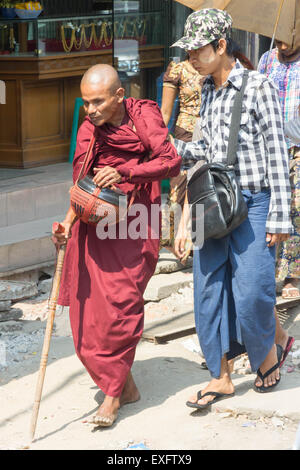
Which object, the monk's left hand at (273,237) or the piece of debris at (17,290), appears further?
the piece of debris at (17,290)

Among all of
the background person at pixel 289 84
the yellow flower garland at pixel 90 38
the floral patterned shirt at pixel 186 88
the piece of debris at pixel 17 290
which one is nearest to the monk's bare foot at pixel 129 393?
the background person at pixel 289 84

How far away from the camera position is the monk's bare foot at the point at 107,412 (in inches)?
174

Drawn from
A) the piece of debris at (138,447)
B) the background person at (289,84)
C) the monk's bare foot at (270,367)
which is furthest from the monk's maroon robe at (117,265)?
the background person at (289,84)

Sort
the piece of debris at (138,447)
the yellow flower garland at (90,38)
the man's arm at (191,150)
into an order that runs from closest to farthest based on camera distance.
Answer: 1. the piece of debris at (138,447)
2. the man's arm at (191,150)
3. the yellow flower garland at (90,38)

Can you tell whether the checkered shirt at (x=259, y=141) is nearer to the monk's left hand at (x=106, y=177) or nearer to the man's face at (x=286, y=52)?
the monk's left hand at (x=106, y=177)

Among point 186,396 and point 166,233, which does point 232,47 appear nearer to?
point 186,396

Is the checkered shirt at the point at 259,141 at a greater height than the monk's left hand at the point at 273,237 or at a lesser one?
greater

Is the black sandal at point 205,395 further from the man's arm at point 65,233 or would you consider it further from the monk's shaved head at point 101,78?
the monk's shaved head at point 101,78

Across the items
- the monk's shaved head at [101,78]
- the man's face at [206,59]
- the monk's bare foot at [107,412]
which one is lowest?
the monk's bare foot at [107,412]

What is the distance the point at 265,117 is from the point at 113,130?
2.50ft

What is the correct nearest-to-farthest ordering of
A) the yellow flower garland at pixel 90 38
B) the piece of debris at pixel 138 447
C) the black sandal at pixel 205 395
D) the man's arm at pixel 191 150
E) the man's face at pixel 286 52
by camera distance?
the piece of debris at pixel 138 447
the black sandal at pixel 205 395
the man's arm at pixel 191 150
the man's face at pixel 286 52
the yellow flower garland at pixel 90 38

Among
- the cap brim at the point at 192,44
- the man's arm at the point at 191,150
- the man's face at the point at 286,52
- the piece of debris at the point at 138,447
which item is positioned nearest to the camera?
the piece of debris at the point at 138,447

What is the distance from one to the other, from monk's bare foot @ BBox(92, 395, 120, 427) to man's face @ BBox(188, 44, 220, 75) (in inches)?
68.7

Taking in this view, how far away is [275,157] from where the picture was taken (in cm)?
440
